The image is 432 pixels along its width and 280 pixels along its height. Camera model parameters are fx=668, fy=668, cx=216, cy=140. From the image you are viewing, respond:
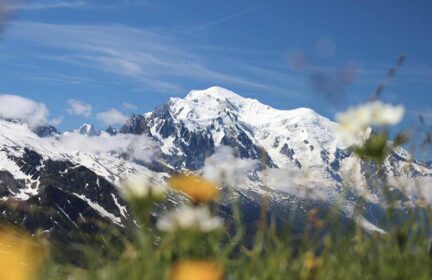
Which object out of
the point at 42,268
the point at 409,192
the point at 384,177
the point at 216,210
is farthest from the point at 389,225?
the point at 42,268

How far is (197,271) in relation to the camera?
345cm

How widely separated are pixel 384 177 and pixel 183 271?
95.6 inches

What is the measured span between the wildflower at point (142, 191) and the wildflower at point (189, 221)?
158 millimetres

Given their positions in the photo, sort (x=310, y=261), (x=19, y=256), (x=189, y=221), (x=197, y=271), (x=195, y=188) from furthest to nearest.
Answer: (x=195, y=188)
(x=310, y=261)
(x=189, y=221)
(x=19, y=256)
(x=197, y=271)

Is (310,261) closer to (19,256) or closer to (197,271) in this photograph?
(197,271)

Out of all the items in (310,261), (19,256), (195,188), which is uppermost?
(195,188)

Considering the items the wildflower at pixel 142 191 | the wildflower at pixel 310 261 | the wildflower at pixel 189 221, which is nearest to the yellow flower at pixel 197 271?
the wildflower at pixel 189 221

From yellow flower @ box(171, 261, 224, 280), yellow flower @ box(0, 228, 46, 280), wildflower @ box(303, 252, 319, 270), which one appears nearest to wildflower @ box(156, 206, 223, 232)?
yellow flower @ box(171, 261, 224, 280)

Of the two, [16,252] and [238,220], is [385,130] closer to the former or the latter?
[238,220]

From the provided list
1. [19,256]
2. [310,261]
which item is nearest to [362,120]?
[310,261]

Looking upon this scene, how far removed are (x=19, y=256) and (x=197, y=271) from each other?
112cm

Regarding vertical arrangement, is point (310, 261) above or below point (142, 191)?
below

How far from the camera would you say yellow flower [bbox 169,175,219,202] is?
4547mm

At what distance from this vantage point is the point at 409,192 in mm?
5727
